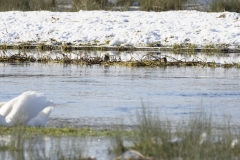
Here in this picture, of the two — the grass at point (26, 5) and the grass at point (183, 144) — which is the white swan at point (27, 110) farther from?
the grass at point (26, 5)

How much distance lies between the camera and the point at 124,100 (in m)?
17.0

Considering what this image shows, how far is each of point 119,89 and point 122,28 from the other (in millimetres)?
15254

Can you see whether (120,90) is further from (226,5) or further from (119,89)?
(226,5)

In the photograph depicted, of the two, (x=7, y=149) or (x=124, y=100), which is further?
(x=124, y=100)

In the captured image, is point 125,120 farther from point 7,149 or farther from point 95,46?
point 95,46

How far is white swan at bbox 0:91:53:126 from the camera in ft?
41.1

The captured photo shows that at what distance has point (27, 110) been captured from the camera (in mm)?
12562

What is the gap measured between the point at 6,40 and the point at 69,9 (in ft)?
28.0

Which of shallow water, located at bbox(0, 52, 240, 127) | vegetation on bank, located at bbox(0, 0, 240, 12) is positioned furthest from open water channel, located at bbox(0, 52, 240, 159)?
vegetation on bank, located at bbox(0, 0, 240, 12)

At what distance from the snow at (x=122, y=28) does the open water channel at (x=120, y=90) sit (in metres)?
5.63

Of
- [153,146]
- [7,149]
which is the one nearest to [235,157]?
[153,146]

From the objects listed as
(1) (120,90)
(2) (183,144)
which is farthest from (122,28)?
(2) (183,144)

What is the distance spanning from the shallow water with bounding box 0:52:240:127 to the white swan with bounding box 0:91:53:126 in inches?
29.6

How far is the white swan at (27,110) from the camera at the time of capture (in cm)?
1253
